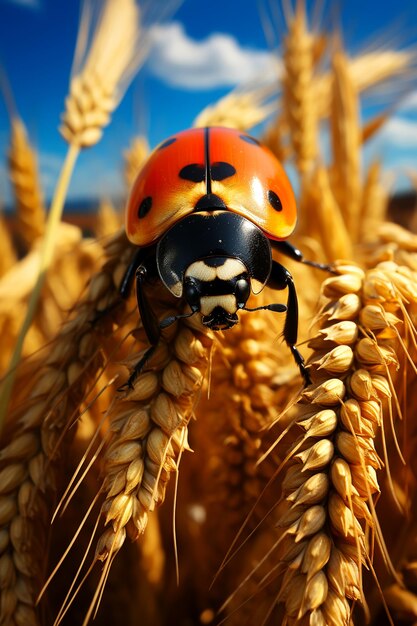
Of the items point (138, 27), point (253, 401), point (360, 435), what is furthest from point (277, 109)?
point (360, 435)

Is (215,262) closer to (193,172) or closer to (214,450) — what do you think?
(193,172)

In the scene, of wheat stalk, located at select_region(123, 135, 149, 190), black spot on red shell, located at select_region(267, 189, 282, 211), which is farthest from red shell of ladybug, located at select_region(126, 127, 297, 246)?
wheat stalk, located at select_region(123, 135, 149, 190)

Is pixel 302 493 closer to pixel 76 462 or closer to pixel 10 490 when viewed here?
pixel 10 490

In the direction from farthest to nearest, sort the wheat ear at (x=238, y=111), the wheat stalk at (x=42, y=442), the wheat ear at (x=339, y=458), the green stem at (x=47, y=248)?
1. the wheat ear at (x=238, y=111)
2. the green stem at (x=47, y=248)
3. the wheat stalk at (x=42, y=442)
4. the wheat ear at (x=339, y=458)

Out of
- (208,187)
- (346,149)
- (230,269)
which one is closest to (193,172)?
(208,187)

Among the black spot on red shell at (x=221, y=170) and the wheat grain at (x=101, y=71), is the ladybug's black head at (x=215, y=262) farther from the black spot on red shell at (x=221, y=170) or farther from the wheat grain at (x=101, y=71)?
the wheat grain at (x=101, y=71)

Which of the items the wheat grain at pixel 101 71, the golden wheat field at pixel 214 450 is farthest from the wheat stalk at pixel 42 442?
the wheat grain at pixel 101 71
